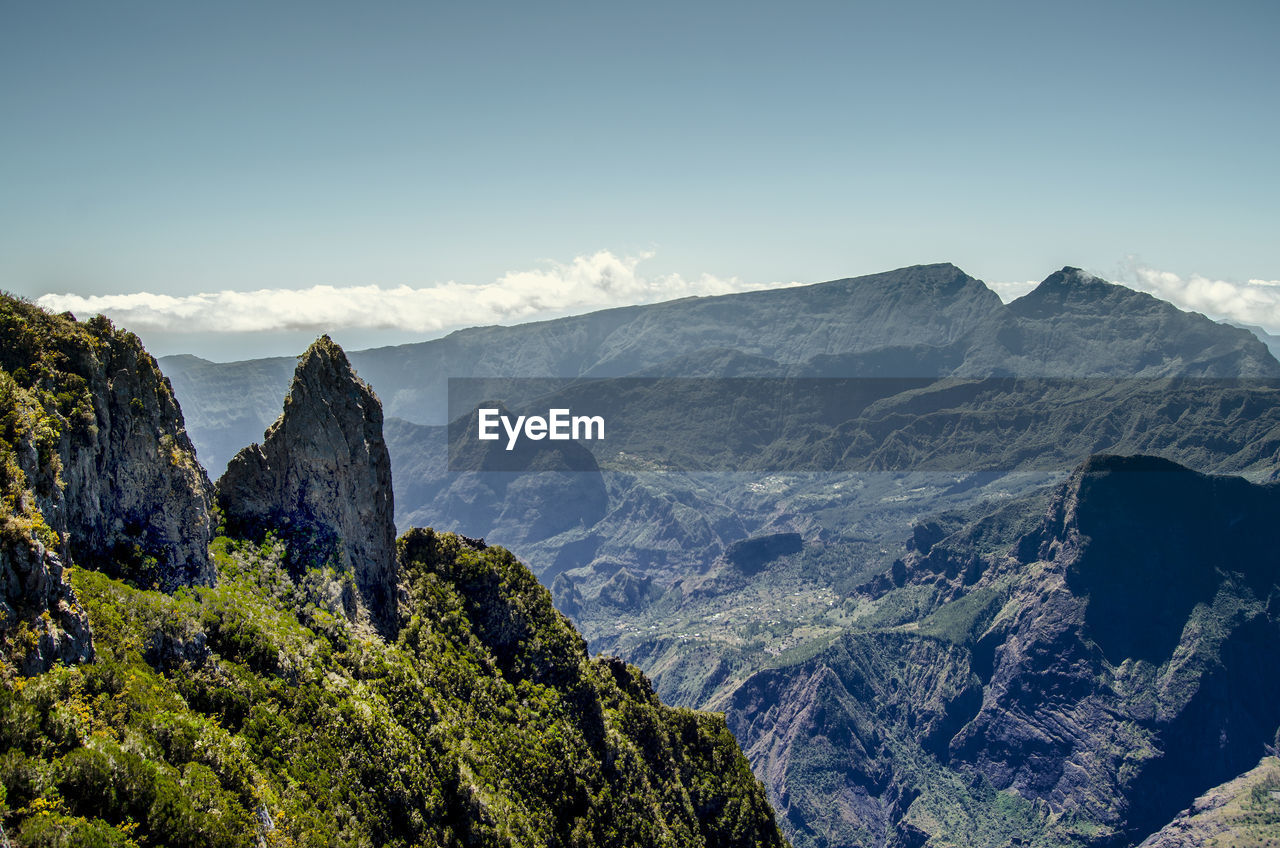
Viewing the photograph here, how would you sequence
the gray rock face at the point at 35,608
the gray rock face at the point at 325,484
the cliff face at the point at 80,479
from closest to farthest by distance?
the gray rock face at the point at 35,608
the cliff face at the point at 80,479
the gray rock face at the point at 325,484

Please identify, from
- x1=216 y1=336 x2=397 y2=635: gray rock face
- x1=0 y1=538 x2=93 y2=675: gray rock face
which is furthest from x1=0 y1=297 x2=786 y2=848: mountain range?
x1=216 y1=336 x2=397 y2=635: gray rock face

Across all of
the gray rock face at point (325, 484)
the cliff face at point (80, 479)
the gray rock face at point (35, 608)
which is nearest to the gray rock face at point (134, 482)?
the cliff face at point (80, 479)

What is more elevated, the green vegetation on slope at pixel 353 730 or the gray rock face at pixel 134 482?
the gray rock face at pixel 134 482

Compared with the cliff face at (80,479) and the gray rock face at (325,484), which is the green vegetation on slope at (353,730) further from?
the gray rock face at (325,484)

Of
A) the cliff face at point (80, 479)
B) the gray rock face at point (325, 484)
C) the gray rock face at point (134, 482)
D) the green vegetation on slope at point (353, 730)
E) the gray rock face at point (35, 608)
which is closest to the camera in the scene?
the gray rock face at point (35, 608)

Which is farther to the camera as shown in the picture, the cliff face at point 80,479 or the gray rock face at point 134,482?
the gray rock face at point 134,482

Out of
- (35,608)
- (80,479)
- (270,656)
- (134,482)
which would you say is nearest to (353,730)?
(270,656)

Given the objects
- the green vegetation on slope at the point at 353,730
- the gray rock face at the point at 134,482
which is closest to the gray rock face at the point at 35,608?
the green vegetation on slope at the point at 353,730
